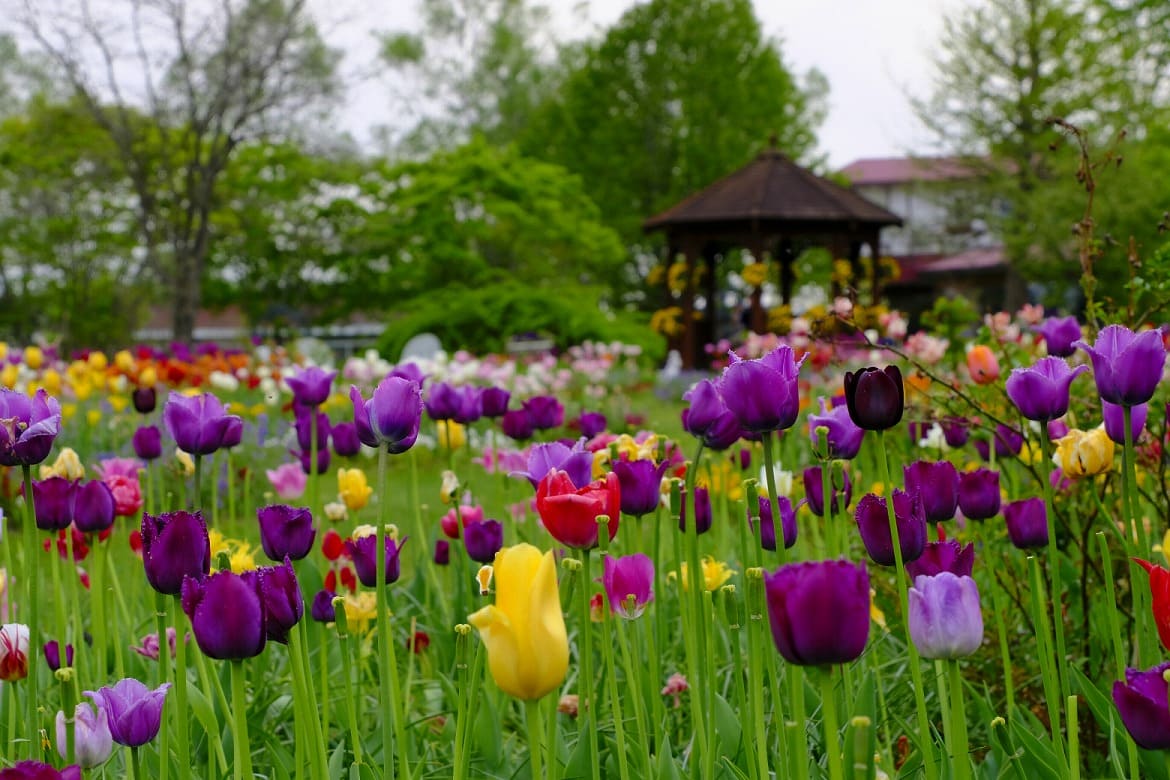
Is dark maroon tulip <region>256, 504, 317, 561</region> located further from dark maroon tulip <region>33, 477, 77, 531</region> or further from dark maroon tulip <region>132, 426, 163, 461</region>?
dark maroon tulip <region>132, 426, 163, 461</region>

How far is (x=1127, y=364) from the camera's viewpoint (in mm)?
1386

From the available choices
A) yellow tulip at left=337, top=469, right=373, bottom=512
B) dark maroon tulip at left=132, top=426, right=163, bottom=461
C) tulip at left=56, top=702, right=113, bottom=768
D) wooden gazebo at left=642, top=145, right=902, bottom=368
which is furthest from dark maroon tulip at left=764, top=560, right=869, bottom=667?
wooden gazebo at left=642, top=145, right=902, bottom=368

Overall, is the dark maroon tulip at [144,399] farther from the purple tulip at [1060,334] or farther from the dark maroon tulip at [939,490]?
the purple tulip at [1060,334]

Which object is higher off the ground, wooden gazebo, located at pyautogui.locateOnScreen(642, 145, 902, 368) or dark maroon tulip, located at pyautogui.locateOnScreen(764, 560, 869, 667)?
wooden gazebo, located at pyautogui.locateOnScreen(642, 145, 902, 368)

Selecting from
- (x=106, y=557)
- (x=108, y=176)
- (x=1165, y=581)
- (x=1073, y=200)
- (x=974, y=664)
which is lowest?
(x=974, y=664)

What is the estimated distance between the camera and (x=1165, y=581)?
1.14 meters

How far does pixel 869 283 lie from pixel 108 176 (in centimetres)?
1381

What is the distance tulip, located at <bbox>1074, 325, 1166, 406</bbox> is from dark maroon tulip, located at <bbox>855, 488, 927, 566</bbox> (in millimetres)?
266

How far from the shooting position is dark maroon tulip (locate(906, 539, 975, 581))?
1359 mm

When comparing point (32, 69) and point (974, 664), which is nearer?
point (974, 664)

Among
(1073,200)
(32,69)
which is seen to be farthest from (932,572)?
(32,69)

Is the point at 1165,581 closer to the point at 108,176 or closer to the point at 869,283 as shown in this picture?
the point at 869,283

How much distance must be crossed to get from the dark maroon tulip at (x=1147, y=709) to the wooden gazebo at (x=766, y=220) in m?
14.7

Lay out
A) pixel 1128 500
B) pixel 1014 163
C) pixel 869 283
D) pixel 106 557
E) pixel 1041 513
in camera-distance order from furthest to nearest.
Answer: pixel 1014 163 → pixel 869 283 → pixel 106 557 → pixel 1041 513 → pixel 1128 500
